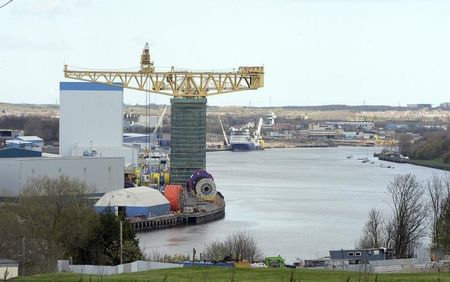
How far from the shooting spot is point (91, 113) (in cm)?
2838

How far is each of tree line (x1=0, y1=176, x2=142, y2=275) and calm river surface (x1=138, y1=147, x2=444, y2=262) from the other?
2.04m

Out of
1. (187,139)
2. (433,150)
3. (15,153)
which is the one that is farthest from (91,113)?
(433,150)

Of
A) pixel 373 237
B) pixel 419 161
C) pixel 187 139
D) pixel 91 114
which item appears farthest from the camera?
pixel 419 161

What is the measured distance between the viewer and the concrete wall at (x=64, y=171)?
20375 mm

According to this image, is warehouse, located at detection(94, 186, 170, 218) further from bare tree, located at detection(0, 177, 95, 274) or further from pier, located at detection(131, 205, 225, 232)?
bare tree, located at detection(0, 177, 95, 274)

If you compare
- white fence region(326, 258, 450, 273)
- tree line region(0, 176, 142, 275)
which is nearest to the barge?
tree line region(0, 176, 142, 275)

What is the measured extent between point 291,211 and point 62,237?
29.0ft

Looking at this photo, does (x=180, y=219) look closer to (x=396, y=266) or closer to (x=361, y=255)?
(x=361, y=255)

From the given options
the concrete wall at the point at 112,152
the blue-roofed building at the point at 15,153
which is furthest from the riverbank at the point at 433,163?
the blue-roofed building at the point at 15,153

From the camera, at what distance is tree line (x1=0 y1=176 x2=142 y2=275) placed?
11.6 meters

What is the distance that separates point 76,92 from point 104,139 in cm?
129

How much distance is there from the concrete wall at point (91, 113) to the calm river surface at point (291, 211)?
301cm

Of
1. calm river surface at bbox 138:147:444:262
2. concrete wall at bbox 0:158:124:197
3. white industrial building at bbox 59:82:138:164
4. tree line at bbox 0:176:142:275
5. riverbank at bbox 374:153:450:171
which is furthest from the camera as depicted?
riverbank at bbox 374:153:450:171

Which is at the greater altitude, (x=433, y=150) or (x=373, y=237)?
(x=433, y=150)
